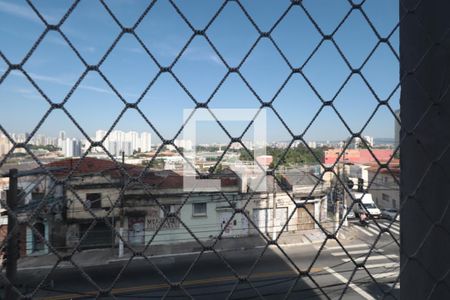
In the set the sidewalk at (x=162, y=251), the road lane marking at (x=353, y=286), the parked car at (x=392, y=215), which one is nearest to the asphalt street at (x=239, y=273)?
the road lane marking at (x=353, y=286)

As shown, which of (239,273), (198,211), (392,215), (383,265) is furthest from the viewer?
(198,211)

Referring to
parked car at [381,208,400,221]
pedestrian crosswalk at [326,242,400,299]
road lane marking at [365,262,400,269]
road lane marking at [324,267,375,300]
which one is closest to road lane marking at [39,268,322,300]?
road lane marking at [324,267,375,300]

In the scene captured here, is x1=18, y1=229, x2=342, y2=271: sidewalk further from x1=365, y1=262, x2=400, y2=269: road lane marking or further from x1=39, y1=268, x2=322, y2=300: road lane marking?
x1=365, y1=262, x2=400, y2=269: road lane marking

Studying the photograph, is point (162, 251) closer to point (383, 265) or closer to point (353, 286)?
point (353, 286)

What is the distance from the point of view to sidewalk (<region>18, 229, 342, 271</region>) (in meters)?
6.98

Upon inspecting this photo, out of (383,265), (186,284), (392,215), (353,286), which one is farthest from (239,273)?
(392,215)

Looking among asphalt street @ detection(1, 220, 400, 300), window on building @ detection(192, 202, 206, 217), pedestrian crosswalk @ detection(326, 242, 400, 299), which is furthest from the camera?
window on building @ detection(192, 202, 206, 217)

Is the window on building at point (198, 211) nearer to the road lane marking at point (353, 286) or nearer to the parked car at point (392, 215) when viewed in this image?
the road lane marking at point (353, 286)

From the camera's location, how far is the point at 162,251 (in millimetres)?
7938

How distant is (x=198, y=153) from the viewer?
150 centimetres

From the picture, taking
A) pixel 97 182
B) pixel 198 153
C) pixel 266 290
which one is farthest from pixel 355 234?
pixel 198 153

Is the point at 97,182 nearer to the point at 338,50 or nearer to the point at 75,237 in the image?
the point at 75,237

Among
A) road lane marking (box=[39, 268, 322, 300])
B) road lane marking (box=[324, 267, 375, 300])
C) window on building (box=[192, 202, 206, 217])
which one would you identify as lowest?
road lane marking (box=[39, 268, 322, 300])
